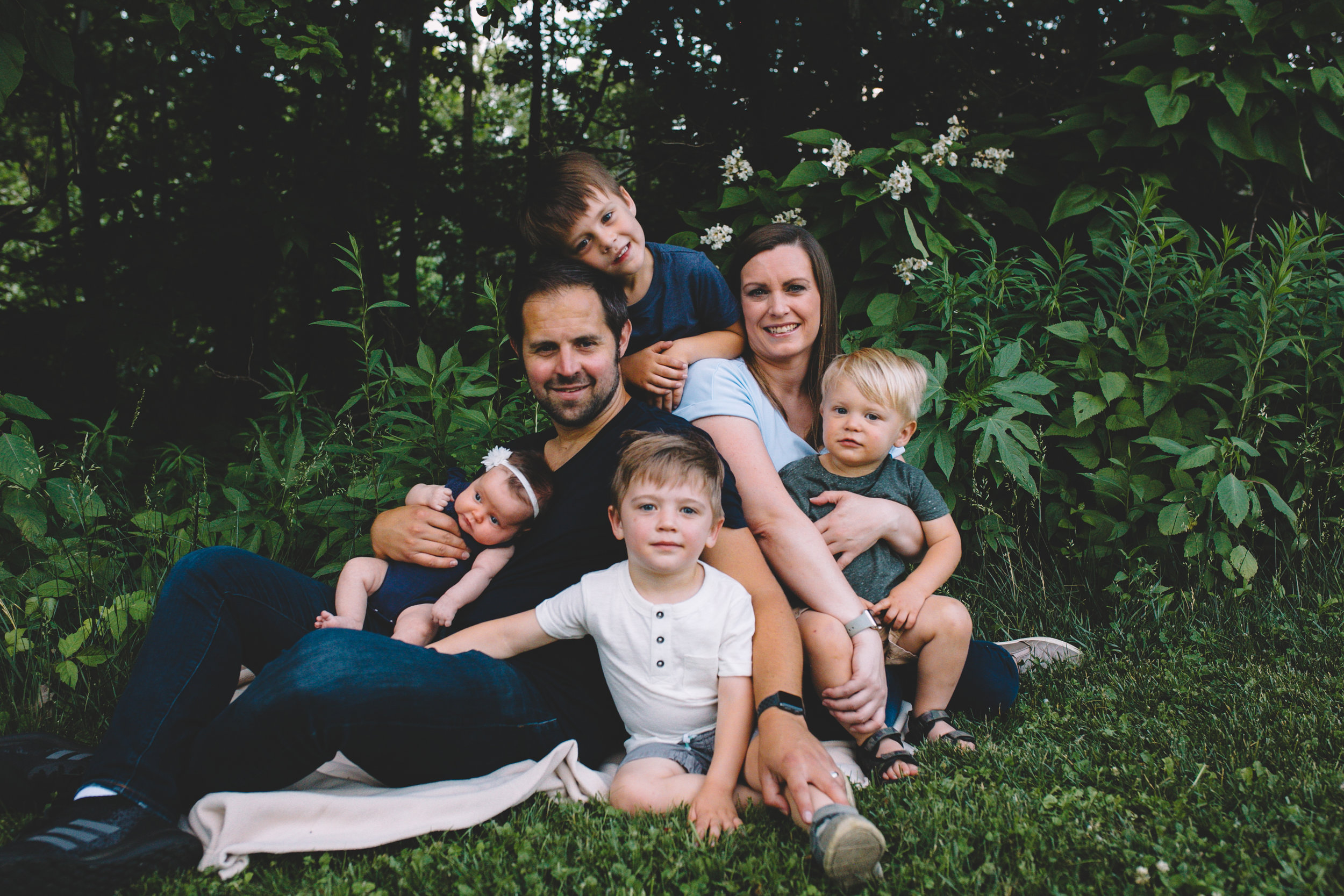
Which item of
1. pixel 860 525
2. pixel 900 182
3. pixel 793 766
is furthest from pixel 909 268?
pixel 793 766

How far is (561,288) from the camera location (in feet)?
8.29

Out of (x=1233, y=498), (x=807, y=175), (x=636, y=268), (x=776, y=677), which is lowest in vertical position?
(x=776, y=677)

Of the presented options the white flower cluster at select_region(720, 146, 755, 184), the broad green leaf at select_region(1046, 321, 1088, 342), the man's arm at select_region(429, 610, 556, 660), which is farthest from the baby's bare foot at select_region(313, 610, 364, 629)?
the white flower cluster at select_region(720, 146, 755, 184)

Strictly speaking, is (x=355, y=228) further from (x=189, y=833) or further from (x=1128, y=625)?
(x=1128, y=625)

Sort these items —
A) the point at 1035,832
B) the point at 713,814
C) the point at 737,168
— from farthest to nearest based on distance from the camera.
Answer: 1. the point at 737,168
2. the point at 713,814
3. the point at 1035,832

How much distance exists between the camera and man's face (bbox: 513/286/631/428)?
2506 millimetres

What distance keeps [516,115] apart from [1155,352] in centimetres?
1167

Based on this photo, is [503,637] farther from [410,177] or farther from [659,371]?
[410,177]

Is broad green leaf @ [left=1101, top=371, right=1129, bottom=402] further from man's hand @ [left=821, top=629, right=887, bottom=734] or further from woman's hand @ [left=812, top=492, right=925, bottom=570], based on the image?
man's hand @ [left=821, top=629, right=887, bottom=734]

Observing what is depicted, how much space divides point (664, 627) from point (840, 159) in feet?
8.48

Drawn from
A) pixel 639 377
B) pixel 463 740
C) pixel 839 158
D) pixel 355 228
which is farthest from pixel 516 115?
pixel 463 740

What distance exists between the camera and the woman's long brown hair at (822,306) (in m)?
2.94

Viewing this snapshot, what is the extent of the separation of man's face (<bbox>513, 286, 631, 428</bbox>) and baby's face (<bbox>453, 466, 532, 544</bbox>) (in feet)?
0.96

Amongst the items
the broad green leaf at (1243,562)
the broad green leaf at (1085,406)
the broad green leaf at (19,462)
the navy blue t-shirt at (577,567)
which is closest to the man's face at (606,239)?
the navy blue t-shirt at (577,567)
